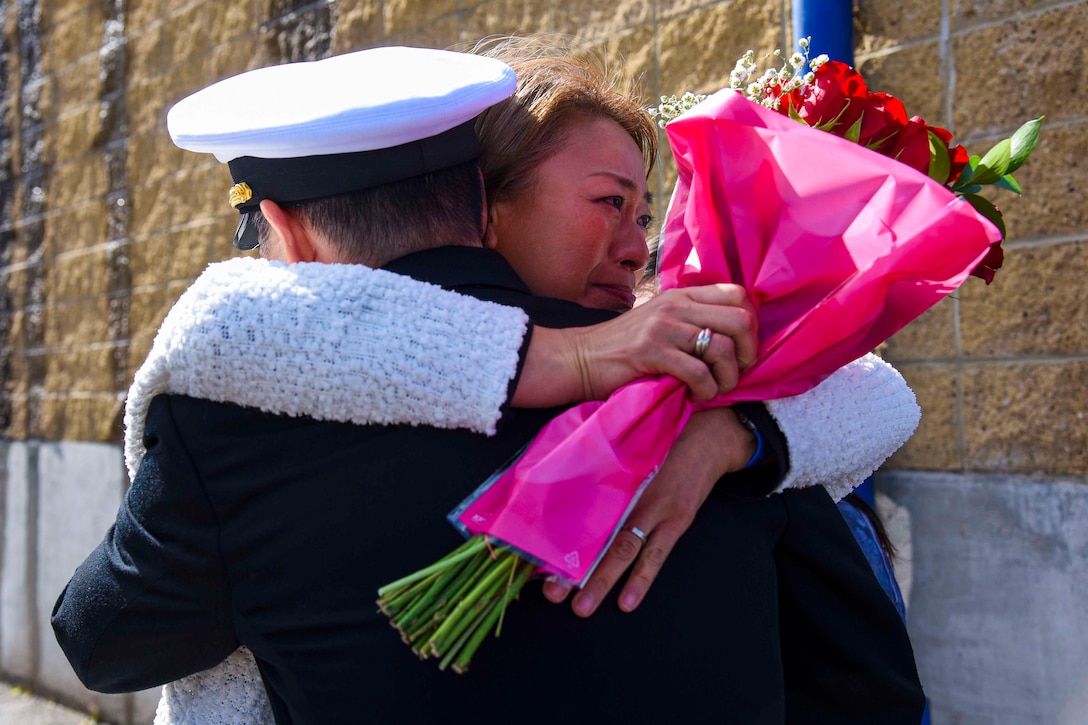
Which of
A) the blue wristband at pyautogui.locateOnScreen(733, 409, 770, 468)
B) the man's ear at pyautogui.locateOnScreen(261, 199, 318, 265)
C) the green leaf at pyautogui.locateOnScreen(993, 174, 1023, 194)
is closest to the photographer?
the blue wristband at pyautogui.locateOnScreen(733, 409, 770, 468)

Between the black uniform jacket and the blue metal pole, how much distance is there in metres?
1.74

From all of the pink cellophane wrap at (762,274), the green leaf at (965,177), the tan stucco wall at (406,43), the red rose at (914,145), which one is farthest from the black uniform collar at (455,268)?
the tan stucco wall at (406,43)

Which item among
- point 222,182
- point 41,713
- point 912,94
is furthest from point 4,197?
point 912,94

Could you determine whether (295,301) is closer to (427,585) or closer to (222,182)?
(427,585)

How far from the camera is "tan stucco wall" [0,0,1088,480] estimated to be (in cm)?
247

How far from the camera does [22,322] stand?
21.1 ft

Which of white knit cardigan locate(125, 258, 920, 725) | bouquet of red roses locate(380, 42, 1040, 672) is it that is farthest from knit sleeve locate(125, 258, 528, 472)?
bouquet of red roses locate(380, 42, 1040, 672)

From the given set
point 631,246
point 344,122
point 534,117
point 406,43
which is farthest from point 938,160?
point 406,43

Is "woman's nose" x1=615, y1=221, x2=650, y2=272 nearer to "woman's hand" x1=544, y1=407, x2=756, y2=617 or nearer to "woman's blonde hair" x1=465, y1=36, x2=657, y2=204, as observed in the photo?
"woman's blonde hair" x1=465, y1=36, x2=657, y2=204

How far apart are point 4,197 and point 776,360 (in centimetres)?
687

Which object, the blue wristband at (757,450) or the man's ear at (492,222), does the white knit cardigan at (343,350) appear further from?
the man's ear at (492,222)

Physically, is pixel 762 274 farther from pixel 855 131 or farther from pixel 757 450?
pixel 855 131

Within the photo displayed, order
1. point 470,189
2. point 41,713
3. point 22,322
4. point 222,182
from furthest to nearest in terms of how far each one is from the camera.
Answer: point 22,322 → point 41,713 → point 222,182 → point 470,189

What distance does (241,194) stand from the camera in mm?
1500
